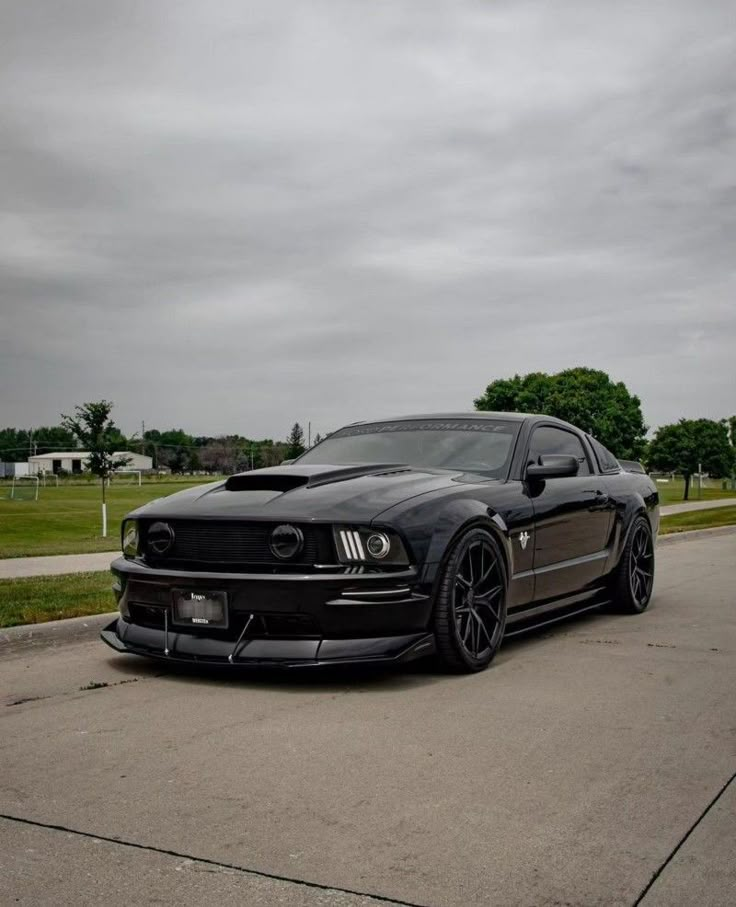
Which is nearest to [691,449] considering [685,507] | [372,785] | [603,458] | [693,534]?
[685,507]

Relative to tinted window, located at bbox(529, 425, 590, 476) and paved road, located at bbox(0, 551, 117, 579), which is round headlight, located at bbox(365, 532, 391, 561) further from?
paved road, located at bbox(0, 551, 117, 579)

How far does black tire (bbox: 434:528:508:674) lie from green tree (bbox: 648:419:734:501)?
6669 centimetres

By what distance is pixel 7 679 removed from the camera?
18.8 feet

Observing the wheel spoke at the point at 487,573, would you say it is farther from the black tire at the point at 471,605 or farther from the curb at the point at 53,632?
the curb at the point at 53,632

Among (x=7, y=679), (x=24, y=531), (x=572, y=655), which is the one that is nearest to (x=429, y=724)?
(x=572, y=655)

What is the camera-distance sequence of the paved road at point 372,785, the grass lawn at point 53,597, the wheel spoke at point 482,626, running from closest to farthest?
the paved road at point 372,785, the wheel spoke at point 482,626, the grass lawn at point 53,597

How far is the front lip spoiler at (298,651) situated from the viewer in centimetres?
505

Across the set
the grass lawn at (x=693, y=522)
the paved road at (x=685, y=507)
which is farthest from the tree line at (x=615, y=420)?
the grass lawn at (x=693, y=522)

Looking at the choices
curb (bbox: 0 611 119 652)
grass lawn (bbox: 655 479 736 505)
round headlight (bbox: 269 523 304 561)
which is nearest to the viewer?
round headlight (bbox: 269 523 304 561)

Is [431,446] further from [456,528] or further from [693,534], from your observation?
[693,534]

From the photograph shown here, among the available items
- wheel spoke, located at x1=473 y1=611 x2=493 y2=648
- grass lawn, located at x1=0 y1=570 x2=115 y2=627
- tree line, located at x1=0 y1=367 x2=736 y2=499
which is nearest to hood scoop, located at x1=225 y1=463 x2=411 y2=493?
wheel spoke, located at x1=473 y1=611 x2=493 y2=648

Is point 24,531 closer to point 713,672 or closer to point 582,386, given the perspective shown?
point 713,672

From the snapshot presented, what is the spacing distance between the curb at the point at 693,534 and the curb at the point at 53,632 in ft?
37.7

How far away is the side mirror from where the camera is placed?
21.1 ft
